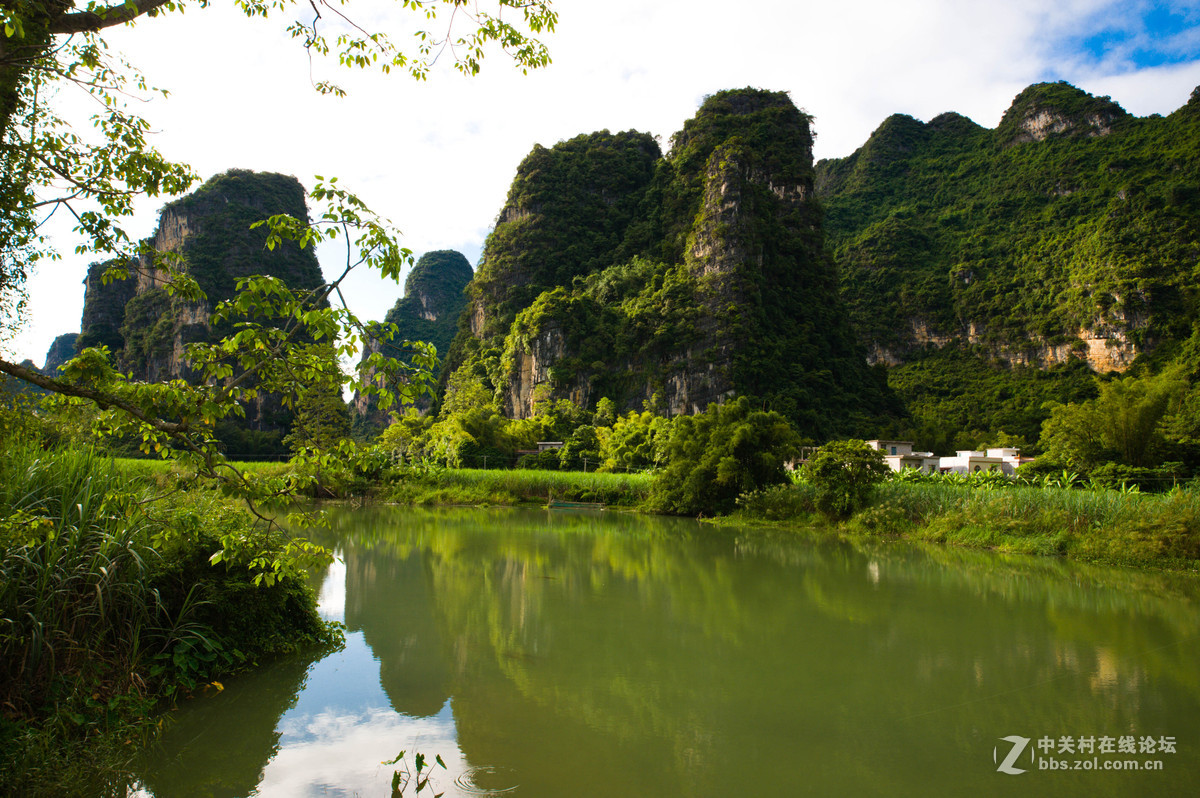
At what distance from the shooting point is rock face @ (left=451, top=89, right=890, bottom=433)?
46.5 meters

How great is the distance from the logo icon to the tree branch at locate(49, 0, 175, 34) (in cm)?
609

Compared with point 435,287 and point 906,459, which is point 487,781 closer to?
point 906,459

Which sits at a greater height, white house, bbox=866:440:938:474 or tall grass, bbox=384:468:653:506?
white house, bbox=866:440:938:474

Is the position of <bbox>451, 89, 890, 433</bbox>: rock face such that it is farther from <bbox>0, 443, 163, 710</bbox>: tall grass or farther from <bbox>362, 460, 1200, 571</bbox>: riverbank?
<bbox>0, 443, 163, 710</bbox>: tall grass

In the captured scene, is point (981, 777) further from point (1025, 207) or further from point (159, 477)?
point (1025, 207)

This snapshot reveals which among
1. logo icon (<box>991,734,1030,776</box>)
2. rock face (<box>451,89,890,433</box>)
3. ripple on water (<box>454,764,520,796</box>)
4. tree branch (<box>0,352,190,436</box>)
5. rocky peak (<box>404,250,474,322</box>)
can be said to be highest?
rocky peak (<box>404,250,474,322</box>)

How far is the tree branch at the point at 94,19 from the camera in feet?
9.76

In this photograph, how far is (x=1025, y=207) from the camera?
66.8m

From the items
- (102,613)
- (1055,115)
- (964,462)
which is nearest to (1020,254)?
(1055,115)

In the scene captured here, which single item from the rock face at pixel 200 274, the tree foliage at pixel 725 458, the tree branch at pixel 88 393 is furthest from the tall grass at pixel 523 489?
the rock face at pixel 200 274

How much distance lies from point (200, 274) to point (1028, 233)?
82.1m

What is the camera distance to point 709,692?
4809mm

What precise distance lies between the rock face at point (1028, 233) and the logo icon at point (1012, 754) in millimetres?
57913

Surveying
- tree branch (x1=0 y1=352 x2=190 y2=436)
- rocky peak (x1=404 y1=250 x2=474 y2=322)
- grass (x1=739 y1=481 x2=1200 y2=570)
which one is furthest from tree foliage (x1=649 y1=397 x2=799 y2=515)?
rocky peak (x1=404 y1=250 x2=474 y2=322)
